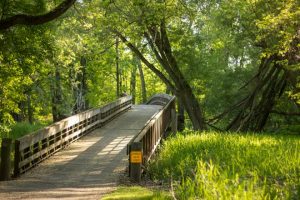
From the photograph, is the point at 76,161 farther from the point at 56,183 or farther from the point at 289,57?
the point at 289,57

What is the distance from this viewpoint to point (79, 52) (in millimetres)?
21688

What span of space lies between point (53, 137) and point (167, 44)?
23.5 ft

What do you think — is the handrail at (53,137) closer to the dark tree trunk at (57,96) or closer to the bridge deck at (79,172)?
the bridge deck at (79,172)

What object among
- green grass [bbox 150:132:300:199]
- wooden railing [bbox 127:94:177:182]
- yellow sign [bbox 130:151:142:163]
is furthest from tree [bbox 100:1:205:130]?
green grass [bbox 150:132:300:199]

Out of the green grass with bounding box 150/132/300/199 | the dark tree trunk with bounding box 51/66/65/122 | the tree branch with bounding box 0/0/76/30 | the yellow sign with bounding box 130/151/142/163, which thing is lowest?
the yellow sign with bounding box 130/151/142/163

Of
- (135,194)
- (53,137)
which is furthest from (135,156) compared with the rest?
(53,137)

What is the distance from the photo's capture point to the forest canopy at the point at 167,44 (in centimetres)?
1221

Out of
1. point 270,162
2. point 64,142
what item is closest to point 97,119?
point 64,142

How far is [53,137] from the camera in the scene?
13.9m

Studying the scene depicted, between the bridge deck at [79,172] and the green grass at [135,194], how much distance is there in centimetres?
37

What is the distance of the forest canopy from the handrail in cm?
203

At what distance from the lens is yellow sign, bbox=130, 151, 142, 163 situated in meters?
9.37

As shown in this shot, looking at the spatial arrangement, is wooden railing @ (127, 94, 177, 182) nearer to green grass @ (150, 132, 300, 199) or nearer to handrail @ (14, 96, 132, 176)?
green grass @ (150, 132, 300, 199)

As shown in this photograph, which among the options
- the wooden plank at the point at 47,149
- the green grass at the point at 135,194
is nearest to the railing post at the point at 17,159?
the wooden plank at the point at 47,149
